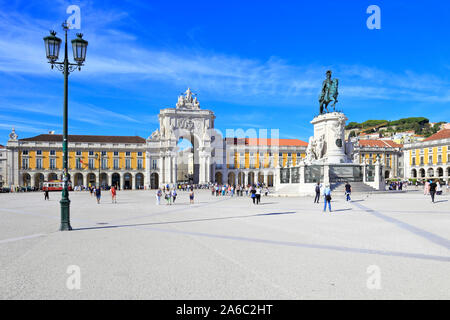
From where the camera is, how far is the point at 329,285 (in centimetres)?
509

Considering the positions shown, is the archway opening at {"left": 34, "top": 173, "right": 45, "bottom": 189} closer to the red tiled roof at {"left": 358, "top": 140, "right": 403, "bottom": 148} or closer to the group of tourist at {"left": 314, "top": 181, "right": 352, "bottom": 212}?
the group of tourist at {"left": 314, "top": 181, "right": 352, "bottom": 212}

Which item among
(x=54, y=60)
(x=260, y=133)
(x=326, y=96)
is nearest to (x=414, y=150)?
(x=260, y=133)

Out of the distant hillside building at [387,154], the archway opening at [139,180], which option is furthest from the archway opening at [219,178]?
the distant hillside building at [387,154]

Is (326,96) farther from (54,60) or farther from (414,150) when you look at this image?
(414,150)

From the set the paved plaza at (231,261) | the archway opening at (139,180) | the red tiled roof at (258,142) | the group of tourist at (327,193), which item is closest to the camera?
the paved plaza at (231,261)

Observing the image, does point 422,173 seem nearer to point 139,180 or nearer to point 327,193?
point 139,180

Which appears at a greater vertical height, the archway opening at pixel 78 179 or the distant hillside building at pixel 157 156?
the distant hillside building at pixel 157 156

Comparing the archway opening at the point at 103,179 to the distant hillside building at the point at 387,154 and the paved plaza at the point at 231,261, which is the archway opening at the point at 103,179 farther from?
the paved plaza at the point at 231,261

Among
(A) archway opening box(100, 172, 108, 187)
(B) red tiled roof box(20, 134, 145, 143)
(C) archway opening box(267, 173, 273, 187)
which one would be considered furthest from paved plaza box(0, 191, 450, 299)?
(C) archway opening box(267, 173, 273, 187)

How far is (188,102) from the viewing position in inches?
3295

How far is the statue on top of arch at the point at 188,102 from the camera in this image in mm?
82831

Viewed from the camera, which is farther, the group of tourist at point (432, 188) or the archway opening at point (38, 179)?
the archway opening at point (38, 179)

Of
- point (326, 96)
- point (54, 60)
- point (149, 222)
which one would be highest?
point (326, 96)
